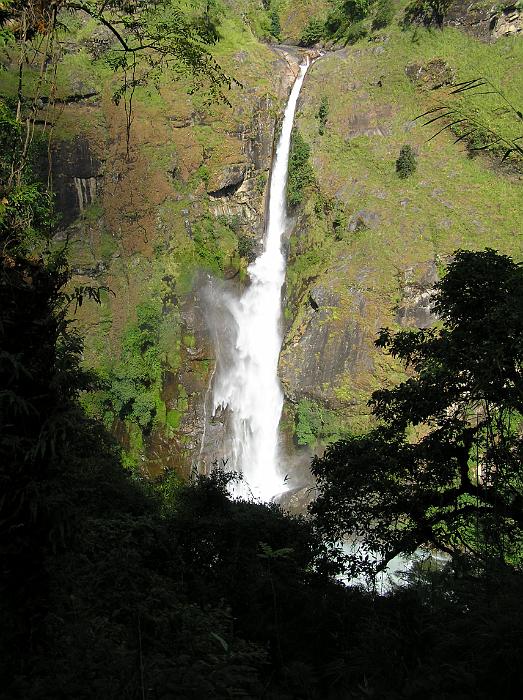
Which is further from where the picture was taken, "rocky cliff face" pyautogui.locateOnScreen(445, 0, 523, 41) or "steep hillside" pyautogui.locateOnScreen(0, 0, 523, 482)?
"rocky cliff face" pyautogui.locateOnScreen(445, 0, 523, 41)

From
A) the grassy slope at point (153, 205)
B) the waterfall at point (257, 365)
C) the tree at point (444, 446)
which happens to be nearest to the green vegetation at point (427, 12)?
the grassy slope at point (153, 205)

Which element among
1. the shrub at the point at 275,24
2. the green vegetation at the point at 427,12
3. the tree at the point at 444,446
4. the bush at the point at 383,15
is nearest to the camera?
the tree at the point at 444,446

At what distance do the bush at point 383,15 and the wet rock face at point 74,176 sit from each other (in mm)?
20947

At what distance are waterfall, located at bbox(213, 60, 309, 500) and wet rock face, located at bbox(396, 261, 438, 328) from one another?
18.9ft

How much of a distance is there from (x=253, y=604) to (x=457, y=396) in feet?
12.2

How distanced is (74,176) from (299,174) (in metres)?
11.0

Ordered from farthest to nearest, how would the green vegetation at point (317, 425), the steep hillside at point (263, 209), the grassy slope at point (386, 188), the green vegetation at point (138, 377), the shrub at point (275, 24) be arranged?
the shrub at point (275, 24) < the grassy slope at point (386, 188) < the steep hillside at point (263, 209) < the green vegetation at point (138, 377) < the green vegetation at point (317, 425)

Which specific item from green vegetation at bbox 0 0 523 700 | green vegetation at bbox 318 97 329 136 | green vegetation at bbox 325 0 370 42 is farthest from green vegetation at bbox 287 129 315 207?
green vegetation at bbox 0 0 523 700

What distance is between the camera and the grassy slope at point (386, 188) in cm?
2319

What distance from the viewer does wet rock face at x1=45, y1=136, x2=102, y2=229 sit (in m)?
25.0

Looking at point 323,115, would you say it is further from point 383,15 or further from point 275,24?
point 275,24

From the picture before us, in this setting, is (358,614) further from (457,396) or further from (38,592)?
(38,592)

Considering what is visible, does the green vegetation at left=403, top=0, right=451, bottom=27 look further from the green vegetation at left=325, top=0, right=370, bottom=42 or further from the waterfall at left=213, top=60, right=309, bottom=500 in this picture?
the waterfall at left=213, top=60, right=309, bottom=500

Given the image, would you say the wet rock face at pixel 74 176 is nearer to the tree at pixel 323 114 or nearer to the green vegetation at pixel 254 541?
the tree at pixel 323 114
